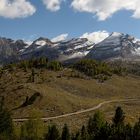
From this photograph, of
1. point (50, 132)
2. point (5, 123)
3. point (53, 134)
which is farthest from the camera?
point (50, 132)

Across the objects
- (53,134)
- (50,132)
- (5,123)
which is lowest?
(53,134)

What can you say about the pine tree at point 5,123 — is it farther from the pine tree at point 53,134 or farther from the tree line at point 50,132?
the pine tree at point 53,134

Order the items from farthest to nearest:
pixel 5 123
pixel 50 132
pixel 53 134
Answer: pixel 50 132 < pixel 53 134 < pixel 5 123

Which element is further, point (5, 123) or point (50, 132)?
point (50, 132)

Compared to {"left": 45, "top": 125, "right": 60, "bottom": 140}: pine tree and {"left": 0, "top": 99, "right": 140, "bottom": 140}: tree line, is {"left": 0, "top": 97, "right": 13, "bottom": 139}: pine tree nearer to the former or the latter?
{"left": 0, "top": 99, "right": 140, "bottom": 140}: tree line

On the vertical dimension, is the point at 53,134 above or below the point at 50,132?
below

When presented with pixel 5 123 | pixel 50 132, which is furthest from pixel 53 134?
pixel 5 123

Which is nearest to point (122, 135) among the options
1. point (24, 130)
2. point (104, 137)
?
point (104, 137)

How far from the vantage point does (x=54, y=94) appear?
199 metres

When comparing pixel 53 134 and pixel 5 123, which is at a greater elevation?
pixel 5 123

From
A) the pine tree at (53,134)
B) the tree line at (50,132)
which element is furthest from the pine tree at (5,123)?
the pine tree at (53,134)

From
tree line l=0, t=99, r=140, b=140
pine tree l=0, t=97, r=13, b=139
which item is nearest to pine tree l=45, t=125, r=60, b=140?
tree line l=0, t=99, r=140, b=140

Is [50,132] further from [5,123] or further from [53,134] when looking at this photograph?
[5,123]

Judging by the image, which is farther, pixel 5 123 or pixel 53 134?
pixel 53 134
